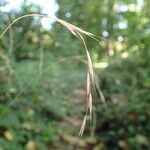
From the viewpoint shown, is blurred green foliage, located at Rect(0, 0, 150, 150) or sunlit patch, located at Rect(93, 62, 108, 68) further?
sunlit patch, located at Rect(93, 62, 108, 68)

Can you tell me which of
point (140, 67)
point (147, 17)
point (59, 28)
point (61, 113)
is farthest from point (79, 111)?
point (59, 28)

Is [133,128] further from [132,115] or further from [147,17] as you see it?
[147,17]

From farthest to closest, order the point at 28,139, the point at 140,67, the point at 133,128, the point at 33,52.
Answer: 1. the point at 140,67
2. the point at 133,128
3. the point at 33,52
4. the point at 28,139

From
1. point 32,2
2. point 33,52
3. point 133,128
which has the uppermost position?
point 32,2

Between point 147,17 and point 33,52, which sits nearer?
point 147,17

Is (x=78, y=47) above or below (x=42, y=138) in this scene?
above

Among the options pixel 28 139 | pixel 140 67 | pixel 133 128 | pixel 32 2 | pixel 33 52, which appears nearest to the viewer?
pixel 32 2

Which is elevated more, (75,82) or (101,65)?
(101,65)
